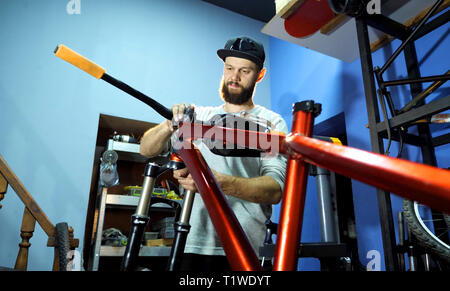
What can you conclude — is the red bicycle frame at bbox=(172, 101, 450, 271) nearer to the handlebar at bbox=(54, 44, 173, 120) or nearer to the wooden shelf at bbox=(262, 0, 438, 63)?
the handlebar at bbox=(54, 44, 173, 120)

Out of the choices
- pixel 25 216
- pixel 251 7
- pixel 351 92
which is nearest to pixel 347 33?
pixel 351 92

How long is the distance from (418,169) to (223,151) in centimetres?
45

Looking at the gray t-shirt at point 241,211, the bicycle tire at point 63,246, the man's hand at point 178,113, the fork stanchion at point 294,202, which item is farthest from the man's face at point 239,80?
the bicycle tire at point 63,246

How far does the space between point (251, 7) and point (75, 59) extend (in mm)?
2502

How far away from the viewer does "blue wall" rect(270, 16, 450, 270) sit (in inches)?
56.5

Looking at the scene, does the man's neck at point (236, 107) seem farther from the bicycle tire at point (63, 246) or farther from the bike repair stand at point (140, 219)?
the bicycle tire at point (63, 246)

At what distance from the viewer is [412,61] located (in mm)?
1485

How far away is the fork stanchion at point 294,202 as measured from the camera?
42 centimetres

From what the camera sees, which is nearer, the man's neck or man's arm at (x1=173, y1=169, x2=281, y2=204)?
man's arm at (x1=173, y1=169, x2=281, y2=204)

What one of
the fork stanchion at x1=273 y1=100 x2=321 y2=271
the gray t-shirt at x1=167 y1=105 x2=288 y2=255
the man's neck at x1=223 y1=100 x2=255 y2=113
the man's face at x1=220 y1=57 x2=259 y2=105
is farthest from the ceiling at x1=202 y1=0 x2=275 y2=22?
the fork stanchion at x1=273 y1=100 x2=321 y2=271

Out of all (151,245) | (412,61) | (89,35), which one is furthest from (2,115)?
(412,61)

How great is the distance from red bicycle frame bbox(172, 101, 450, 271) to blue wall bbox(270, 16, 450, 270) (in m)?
1.18

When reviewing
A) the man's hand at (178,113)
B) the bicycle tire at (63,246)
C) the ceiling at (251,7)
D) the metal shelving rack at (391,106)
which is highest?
the ceiling at (251,7)

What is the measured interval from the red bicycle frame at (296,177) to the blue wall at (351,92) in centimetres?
118
